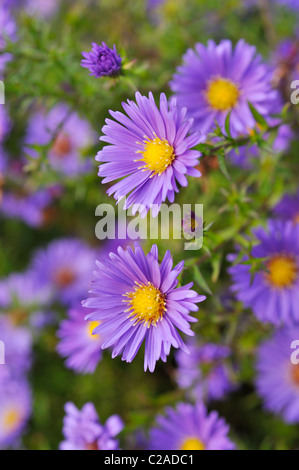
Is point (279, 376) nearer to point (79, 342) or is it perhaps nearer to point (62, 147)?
point (79, 342)

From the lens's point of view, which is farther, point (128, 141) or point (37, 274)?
point (37, 274)

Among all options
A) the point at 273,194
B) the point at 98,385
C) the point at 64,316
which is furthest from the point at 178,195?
the point at 98,385

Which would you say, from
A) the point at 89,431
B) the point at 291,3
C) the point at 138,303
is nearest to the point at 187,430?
the point at 89,431

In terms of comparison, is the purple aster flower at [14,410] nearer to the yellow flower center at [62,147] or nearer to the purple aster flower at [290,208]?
the yellow flower center at [62,147]

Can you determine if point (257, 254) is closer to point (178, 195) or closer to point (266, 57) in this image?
point (178, 195)

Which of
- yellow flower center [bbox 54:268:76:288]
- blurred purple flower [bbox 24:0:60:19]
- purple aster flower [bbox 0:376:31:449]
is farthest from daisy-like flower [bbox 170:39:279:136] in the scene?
blurred purple flower [bbox 24:0:60:19]
